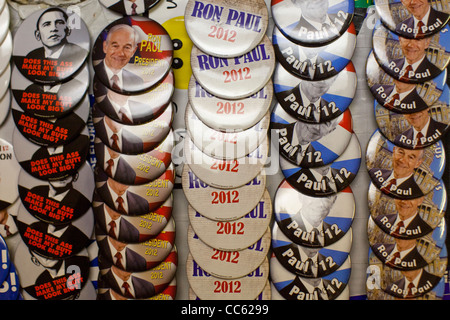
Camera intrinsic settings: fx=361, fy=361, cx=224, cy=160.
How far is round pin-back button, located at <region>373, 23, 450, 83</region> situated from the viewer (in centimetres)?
141

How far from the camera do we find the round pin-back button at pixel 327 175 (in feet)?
4.69

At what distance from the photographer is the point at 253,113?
4.57 ft

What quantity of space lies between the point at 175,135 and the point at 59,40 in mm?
589

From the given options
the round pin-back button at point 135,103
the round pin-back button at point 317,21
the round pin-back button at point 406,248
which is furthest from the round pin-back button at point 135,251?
the round pin-back button at point 317,21

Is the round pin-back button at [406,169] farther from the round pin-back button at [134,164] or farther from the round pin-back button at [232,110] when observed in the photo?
the round pin-back button at [134,164]

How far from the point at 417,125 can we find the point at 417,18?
16.2 inches

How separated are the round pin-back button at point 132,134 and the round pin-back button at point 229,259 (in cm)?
45

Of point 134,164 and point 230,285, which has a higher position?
point 134,164

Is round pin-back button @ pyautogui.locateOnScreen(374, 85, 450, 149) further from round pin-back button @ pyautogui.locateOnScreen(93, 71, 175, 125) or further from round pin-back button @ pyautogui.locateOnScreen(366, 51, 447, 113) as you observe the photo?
round pin-back button @ pyautogui.locateOnScreen(93, 71, 175, 125)

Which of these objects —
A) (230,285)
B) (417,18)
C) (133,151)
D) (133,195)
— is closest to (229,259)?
(230,285)

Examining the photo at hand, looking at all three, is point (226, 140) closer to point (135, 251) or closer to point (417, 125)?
point (135, 251)

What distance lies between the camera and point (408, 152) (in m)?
1.44

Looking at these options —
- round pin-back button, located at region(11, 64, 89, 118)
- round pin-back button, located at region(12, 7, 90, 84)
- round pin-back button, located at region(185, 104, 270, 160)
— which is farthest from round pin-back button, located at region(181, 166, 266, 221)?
round pin-back button, located at region(12, 7, 90, 84)

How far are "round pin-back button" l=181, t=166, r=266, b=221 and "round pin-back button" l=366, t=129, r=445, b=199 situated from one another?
48 cm
